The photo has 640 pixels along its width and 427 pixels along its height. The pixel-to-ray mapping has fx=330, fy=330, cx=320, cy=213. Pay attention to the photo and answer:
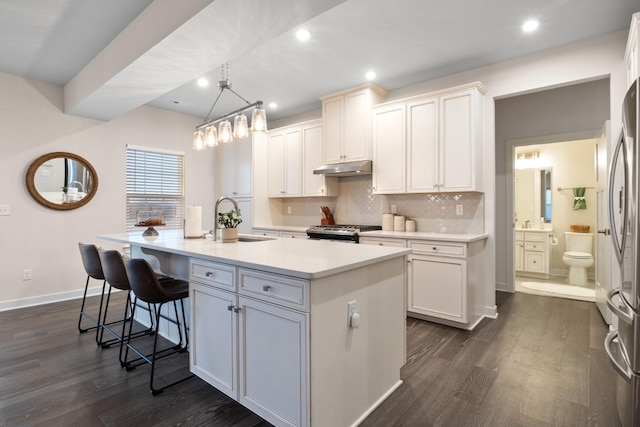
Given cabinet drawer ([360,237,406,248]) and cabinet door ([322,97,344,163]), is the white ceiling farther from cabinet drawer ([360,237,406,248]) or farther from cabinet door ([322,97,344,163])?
cabinet drawer ([360,237,406,248])

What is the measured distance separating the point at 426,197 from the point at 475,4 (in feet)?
6.78

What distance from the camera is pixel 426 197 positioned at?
13.2 feet

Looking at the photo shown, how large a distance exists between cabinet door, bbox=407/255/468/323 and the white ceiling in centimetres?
208

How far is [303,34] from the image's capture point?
9.63 feet

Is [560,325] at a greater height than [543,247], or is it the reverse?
[543,247]

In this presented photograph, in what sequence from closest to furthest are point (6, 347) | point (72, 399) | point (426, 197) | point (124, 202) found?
point (72, 399)
point (6, 347)
point (426, 197)
point (124, 202)

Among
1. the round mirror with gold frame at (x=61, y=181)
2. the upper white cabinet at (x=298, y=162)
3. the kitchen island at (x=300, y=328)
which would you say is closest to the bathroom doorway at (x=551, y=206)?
the upper white cabinet at (x=298, y=162)

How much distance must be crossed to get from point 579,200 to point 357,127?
3948 mm

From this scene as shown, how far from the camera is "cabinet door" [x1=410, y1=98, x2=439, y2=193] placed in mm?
3578

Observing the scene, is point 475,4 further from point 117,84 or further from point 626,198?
point 117,84

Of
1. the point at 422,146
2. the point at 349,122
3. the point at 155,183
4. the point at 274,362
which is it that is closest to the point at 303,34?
the point at 349,122

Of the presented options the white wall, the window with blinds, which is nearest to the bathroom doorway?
the window with blinds

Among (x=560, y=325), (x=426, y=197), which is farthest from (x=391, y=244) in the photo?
(x=560, y=325)

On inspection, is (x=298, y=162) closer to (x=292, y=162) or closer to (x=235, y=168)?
(x=292, y=162)
